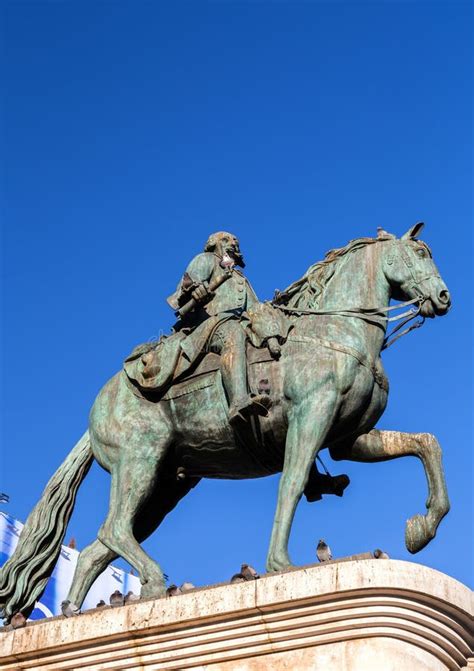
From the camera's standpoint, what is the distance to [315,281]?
11.2 meters

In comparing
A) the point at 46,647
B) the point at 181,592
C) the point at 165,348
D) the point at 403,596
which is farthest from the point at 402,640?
the point at 165,348

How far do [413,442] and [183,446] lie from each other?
80.1 inches

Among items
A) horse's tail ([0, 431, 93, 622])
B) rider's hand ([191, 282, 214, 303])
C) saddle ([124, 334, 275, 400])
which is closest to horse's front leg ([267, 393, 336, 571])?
saddle ([124, 334, 275, 400])

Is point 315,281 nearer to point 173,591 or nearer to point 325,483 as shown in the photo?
point 325,483

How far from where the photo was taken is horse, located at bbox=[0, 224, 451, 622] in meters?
10.2

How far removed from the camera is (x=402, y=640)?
8.47 metres

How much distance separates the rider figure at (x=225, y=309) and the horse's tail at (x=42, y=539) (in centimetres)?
168

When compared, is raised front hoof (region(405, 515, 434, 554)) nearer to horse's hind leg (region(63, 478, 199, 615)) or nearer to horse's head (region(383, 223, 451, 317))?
horse's head (region(383, 223, 451, 317))

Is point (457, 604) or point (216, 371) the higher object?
point (216, 371)

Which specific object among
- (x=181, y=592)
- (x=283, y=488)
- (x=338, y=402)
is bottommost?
(x=181, y=592)

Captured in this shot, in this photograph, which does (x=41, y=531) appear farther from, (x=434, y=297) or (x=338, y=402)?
(x=434, y=297)

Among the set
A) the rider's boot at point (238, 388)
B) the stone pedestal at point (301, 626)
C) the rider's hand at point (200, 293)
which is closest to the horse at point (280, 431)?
the rider's boot at point (238, 388)

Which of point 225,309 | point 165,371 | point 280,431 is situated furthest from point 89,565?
point 225,309

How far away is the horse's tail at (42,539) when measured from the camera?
1109 centimetres
